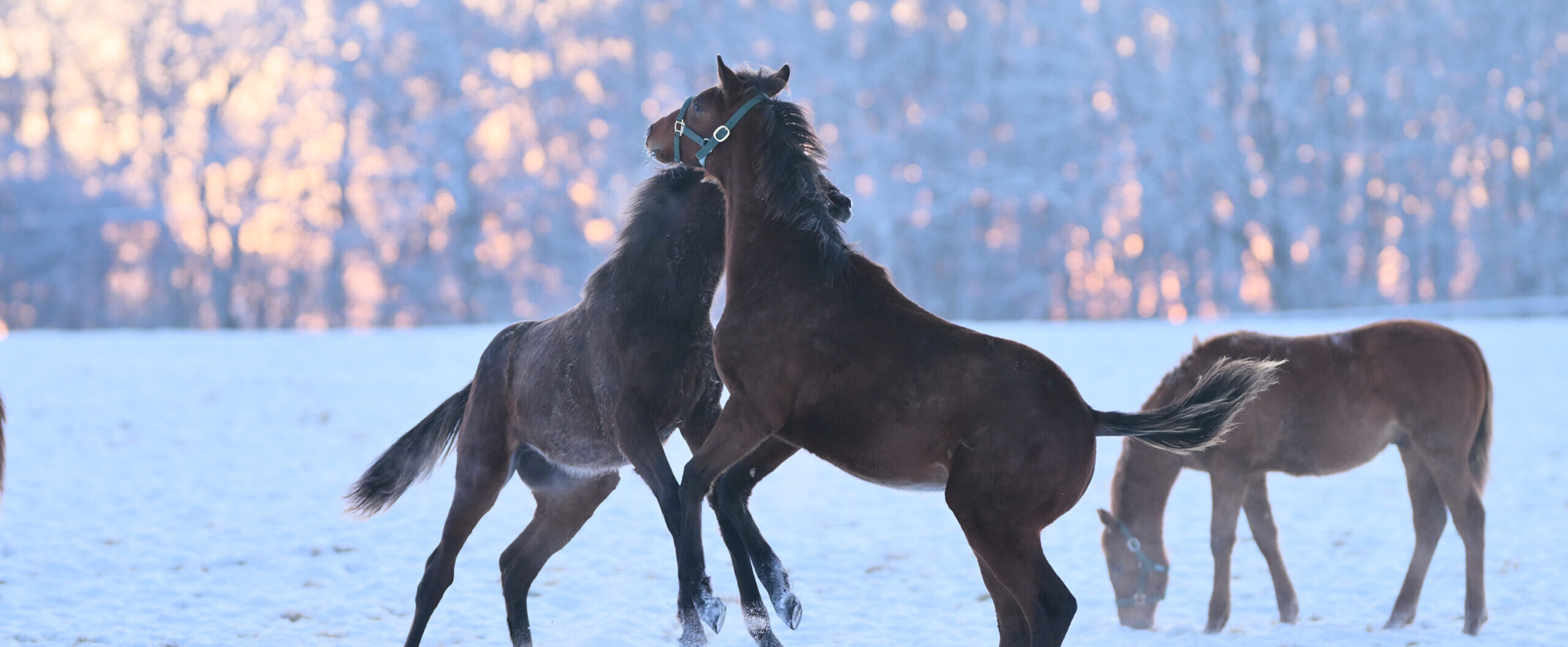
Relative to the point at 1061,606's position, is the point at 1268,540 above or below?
below

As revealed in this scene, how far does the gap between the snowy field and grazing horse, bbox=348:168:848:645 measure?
115cm

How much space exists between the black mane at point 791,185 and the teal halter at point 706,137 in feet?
0.20

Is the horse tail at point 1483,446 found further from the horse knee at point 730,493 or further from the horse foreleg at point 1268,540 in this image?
the horse knee at point 730,493

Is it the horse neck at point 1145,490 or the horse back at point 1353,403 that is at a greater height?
the horse back at point 1353,403

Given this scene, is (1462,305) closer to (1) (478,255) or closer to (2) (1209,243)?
(2) (1209,243)

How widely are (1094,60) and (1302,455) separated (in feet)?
81.0

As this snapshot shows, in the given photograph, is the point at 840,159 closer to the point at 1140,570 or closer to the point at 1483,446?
the point at 1483,446

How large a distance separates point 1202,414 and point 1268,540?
3.15 metres

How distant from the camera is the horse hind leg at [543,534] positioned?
5.45 m

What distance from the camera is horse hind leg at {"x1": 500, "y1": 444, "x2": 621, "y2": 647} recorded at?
5.45 m

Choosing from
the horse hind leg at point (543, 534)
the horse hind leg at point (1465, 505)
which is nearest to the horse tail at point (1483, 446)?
the horse hind leg at point (1465, 505)

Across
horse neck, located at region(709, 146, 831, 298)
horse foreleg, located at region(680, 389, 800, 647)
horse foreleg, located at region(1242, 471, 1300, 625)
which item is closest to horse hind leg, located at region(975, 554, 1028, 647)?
horse foreleg, located at region(680, 389, 800, 647)

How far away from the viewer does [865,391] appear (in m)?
3.98

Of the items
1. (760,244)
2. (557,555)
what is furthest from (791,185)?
(557,555)
